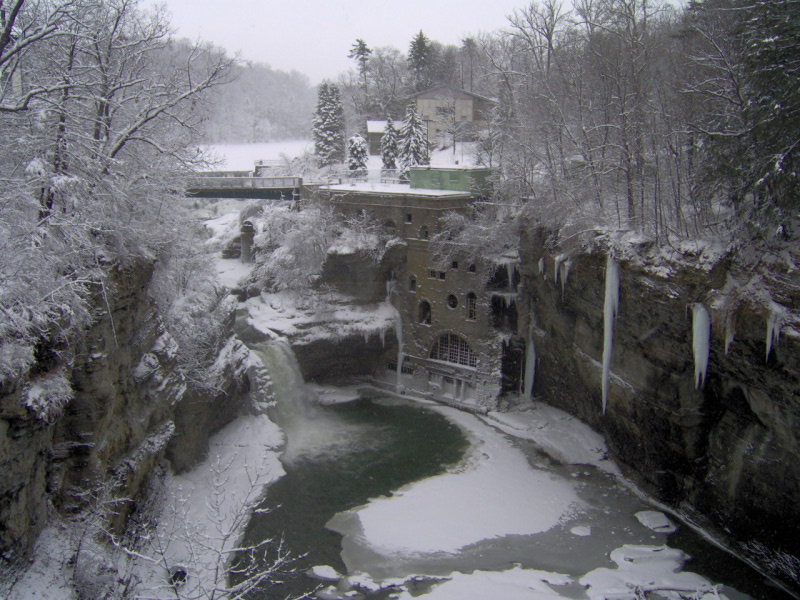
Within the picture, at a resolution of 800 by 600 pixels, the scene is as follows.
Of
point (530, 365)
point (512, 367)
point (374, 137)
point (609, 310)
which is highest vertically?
point (374, 137)

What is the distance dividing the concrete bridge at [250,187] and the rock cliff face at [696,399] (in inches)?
574

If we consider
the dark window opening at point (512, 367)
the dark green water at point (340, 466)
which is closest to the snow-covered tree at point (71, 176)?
the dark green water at point (340, 466)

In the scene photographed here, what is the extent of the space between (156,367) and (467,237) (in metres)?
14.1

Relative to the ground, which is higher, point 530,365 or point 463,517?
point 530,365

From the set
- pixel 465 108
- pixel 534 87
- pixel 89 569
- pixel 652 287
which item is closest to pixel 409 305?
pixel 534 87

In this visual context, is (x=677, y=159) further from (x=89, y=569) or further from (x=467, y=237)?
(x=89, y=569)

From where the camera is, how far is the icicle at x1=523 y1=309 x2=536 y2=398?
1065 inches

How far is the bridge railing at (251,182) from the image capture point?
3108cm

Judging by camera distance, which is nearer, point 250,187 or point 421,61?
point 250,187

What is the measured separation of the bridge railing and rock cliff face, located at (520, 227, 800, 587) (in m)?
14.5

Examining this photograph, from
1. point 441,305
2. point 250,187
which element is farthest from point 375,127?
point 441,305

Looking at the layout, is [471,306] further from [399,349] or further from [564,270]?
[564,270]

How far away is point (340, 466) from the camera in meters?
22.3

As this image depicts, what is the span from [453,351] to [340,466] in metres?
8.38
